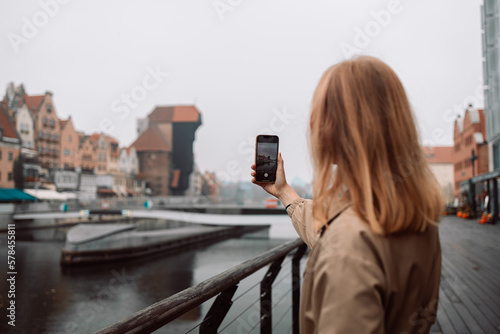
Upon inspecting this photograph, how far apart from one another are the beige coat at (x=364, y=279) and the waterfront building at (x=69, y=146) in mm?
59464

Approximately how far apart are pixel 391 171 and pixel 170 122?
93.2m

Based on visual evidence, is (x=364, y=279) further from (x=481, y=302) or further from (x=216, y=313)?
(x=481, y=302)

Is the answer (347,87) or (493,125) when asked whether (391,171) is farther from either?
(493,125)

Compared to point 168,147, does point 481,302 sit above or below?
below

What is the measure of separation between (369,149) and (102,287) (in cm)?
2486

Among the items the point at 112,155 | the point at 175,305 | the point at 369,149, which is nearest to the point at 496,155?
the point at 175,305

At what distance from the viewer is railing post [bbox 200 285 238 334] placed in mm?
1729

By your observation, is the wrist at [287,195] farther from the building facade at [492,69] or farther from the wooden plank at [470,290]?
the building facade at [492,69]

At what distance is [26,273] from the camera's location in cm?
2527

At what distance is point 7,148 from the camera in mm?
47156

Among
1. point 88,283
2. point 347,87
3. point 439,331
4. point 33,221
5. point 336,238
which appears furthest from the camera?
point 33,221

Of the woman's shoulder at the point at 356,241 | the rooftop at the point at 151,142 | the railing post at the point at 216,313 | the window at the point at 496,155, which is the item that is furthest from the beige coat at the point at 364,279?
the rooftop at the point at 151,142

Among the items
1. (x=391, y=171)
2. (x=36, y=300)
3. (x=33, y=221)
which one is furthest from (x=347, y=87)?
(x=33, y=221)

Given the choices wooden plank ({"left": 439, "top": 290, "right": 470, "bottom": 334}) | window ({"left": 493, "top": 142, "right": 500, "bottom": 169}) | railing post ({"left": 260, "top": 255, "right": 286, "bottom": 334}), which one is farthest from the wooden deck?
window ({"left": 493, "top": 142, "right": 500, "bottom": 169})
